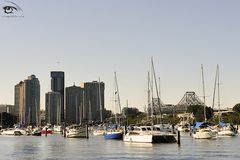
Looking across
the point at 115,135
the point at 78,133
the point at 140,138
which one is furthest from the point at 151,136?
the point at 78,133

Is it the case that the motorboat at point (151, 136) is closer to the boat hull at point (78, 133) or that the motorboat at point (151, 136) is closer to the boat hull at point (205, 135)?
the boat hull at point (205, 135)

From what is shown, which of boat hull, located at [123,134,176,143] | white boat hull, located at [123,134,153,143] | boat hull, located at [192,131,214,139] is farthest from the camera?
boat hull, located at [192,131,214,139]

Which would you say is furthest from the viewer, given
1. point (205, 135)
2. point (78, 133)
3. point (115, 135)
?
A: point (78, 133)

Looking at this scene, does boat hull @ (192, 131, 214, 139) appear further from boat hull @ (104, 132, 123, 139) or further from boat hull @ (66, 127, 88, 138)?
boat hull @ (66, 127, 88, 138)

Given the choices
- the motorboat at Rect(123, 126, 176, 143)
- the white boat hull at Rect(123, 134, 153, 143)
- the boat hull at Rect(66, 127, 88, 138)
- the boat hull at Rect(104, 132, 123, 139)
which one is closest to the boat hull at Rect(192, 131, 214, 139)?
the boat hull at Rect(104, 132, 123, 139)

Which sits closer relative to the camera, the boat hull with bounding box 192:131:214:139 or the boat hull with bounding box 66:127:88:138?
the boat hull with bounding box 192:131:214:139

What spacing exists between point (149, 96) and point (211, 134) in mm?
17197

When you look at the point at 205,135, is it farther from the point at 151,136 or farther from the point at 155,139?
the point at 151,136

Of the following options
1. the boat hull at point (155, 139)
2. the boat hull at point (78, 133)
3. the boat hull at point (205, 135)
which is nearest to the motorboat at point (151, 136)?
the boat hull at point (155, 139)

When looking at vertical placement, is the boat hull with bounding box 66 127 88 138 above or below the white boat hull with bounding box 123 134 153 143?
above

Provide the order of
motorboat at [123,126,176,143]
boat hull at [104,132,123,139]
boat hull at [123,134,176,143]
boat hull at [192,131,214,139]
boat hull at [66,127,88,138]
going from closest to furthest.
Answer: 1. boat hull at [123,134,176,143]
2. motorboat at [123,126,176,143]
3. boat hull at [192,131,214,139]
4. boat hull at [104,132,123,139]
5. boat hull at [66,127,88,138]

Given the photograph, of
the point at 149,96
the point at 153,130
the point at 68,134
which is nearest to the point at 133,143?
the point at 153,130

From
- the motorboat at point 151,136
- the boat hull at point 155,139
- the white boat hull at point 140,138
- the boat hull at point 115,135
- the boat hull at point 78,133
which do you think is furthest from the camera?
the boat hull at point 78,133

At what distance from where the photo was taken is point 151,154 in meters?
70.6
